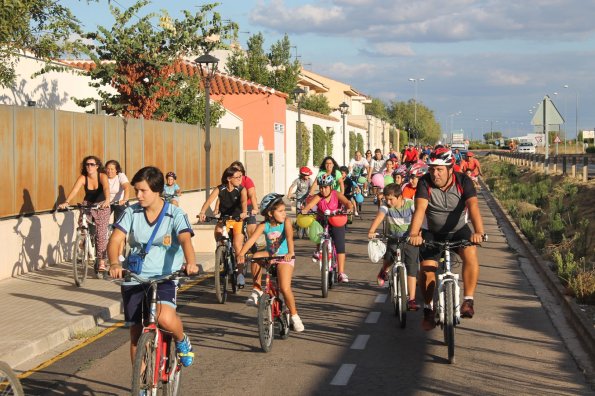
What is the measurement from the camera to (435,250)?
33.3 feet

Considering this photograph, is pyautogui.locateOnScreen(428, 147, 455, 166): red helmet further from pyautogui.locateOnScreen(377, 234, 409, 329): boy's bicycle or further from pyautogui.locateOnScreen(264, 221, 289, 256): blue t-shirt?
pyautogui.locateOnScreen(377, 234, 409, 329): boy's bicycle

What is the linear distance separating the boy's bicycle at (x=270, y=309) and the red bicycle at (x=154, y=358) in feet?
7.98

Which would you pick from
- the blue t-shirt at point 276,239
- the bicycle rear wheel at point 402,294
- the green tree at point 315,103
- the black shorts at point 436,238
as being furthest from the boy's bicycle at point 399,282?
the green tree at point 315,103

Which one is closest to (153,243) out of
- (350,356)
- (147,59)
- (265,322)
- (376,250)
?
(265,322)

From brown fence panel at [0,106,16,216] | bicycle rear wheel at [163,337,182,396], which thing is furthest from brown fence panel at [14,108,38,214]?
bicycle rear wheel at [163,337,182,396]

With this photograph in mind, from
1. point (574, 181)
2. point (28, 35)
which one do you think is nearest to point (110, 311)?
point (28, 35)

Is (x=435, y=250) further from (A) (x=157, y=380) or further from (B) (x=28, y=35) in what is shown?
(B) (x=28, y=35)

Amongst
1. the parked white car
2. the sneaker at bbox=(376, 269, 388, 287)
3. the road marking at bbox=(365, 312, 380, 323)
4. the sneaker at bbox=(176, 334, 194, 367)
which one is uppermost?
the parked white car

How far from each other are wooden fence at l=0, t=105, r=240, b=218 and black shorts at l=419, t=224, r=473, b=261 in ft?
28.1

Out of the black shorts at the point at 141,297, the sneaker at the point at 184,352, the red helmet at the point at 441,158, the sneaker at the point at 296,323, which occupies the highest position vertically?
the red helmet at the point at 441,158

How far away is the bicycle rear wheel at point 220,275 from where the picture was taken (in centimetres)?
1357

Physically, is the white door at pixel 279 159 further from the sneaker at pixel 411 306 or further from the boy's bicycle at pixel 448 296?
the boy's bicycle at pixel 448 296

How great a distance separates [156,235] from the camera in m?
7.22

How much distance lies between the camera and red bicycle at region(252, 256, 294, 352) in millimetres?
9898
